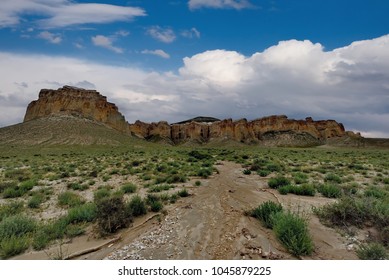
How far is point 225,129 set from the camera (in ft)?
475

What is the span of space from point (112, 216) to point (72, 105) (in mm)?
110909

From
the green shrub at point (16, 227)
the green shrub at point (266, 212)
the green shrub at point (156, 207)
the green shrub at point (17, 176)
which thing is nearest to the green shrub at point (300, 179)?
the green shrub at point (266, 212)

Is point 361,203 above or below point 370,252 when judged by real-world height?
above

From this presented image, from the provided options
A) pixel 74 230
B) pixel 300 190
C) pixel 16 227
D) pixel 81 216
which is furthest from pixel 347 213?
pixel 16 227

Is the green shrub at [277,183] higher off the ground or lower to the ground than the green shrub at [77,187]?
higher

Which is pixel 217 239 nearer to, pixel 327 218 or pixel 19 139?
pixel 327 218

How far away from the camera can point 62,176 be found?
728 inches

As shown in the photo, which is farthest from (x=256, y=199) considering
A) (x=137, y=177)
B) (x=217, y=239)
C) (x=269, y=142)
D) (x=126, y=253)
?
(x=269, y=142)

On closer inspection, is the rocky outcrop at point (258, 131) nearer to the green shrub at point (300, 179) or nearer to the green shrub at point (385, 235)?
the green shrub at point (300, 179)

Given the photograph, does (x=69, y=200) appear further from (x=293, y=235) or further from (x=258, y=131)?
(x=258, y=131)

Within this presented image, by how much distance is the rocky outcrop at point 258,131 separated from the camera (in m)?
140

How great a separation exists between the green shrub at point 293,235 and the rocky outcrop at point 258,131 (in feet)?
434

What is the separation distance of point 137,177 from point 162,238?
1123 centimetres
